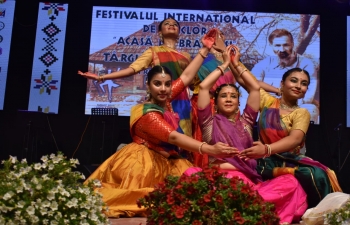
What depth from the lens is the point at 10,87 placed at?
288 inches

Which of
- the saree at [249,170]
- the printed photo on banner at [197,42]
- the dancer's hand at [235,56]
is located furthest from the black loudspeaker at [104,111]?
the saree at [249,170]

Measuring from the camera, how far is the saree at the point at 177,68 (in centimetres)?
361

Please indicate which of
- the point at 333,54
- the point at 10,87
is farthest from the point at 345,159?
the point at 10,87

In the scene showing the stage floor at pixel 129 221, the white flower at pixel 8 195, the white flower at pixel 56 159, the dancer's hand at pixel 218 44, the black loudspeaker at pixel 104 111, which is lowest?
the stage floor at pixel 129 221

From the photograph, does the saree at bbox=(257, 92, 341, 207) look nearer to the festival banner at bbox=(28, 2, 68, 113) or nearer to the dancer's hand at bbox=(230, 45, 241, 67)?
the dancer's hand at bbox=(230, 45, 241, 67)

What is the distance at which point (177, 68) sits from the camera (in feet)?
12.6

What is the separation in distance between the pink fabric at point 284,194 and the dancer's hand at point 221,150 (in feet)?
0.39

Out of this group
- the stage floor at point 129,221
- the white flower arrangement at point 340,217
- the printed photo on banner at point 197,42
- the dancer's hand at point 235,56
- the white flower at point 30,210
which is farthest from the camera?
the printed photo on banner at point 197,42

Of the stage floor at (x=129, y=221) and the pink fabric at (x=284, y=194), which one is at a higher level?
the pink fabric at (x=284, y=194)

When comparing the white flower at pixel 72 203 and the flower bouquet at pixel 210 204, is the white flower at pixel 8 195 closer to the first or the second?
the white flower at pixel 72 203

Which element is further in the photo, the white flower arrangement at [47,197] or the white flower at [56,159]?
the white flower at [56,159]

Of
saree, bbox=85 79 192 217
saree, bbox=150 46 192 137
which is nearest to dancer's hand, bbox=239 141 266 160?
saree, bbox=85 79 192 217

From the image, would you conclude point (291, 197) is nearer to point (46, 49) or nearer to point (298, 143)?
point (298, 143)

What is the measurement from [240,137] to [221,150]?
37 centimetres
